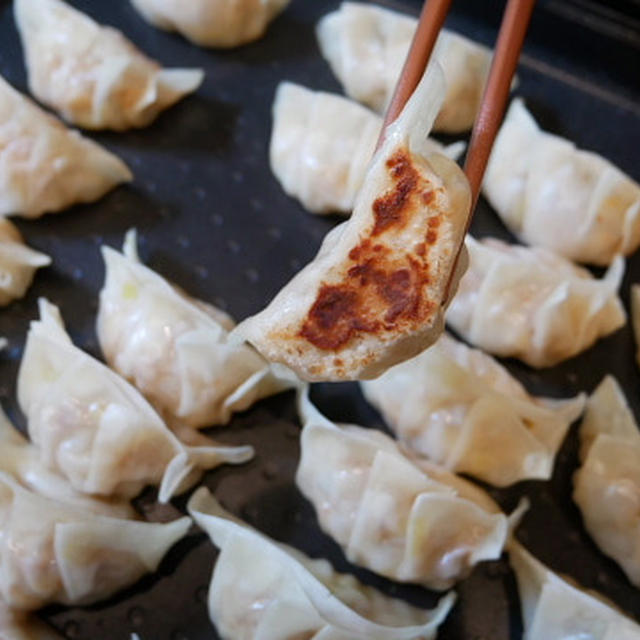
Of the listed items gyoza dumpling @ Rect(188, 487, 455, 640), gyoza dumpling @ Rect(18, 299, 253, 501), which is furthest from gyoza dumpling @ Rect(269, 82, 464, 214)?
gyoza dumpling @ Rect(188, 487, 455, 640)

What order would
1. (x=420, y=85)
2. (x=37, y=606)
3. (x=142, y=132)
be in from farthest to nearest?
(x=142, y=132) → (x=37, y=606) → (x=420, y=85)

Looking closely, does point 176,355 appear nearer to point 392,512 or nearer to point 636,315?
point 392,512

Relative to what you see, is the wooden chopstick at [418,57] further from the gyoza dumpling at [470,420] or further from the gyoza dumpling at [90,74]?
the gyoza dumpling at [90,74]

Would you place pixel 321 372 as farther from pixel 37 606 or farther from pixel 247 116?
pixel 247 116

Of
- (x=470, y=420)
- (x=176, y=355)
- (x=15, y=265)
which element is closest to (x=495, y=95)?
(x=470, y=420)

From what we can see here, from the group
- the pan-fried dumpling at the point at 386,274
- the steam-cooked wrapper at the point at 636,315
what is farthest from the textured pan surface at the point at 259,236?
the pan-fried dumpling at the point at 386,274

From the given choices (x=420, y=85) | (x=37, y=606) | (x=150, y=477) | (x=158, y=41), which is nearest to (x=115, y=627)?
(x=37, y=606)
